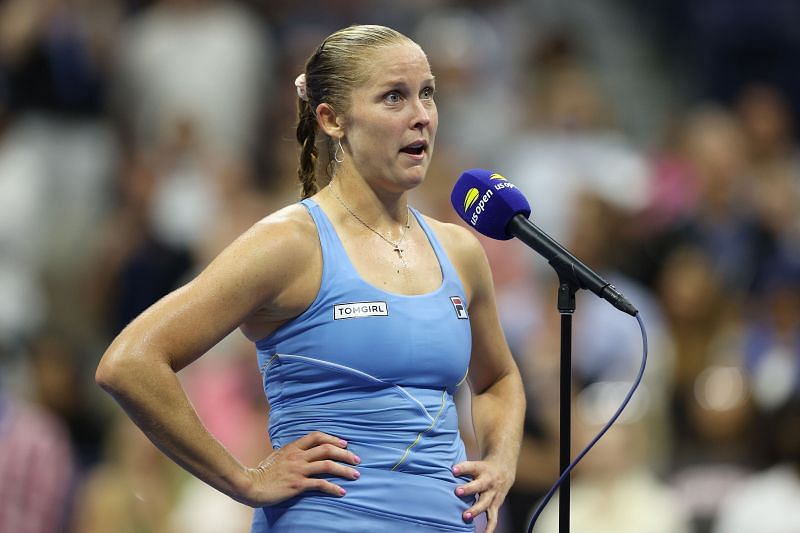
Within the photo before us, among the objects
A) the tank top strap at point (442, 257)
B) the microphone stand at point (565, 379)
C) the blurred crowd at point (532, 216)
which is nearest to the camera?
the microphone stand at point (565, 379)

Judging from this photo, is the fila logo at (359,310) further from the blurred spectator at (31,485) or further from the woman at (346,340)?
the blurred spectator at (31,485)

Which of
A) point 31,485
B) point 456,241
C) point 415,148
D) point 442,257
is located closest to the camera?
point 415,148

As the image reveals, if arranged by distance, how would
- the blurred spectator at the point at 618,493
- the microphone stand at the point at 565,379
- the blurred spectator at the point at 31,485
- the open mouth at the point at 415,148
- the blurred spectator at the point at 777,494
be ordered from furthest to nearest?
the blurred spectator at the point at 31,485
the blurred spectator at the point at 618,493
the blurred spectator at the point at 777,494
the open mouth at the point at 415,148
the microphone stand at the point at 565,379

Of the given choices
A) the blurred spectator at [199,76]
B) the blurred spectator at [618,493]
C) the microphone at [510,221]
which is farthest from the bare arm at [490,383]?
the blurred spectator at [199,76]

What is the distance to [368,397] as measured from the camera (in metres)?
3.34

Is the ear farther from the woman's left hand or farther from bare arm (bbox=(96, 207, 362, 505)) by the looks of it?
the woman's left hand

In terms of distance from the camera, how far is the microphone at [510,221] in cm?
321

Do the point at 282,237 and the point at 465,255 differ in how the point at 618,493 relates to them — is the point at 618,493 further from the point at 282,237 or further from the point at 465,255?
the point at 282,237

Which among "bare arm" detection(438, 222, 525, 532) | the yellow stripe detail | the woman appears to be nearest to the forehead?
the woman

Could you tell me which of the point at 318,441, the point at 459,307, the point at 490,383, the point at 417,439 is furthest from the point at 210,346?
the point at 490,383

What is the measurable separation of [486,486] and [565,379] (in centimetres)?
48

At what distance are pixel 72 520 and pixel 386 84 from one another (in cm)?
451

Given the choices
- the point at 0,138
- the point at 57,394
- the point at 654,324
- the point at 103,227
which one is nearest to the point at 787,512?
the point at 654,324

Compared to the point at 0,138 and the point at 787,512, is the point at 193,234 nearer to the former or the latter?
the point at 0,138
